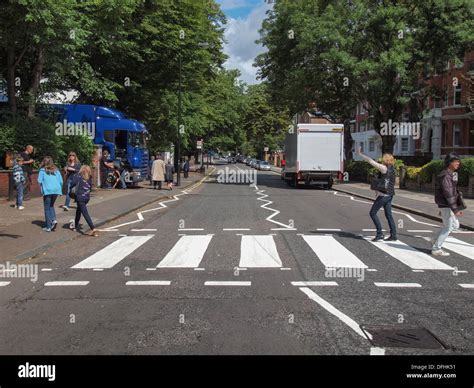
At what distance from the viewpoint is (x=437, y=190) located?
8969 millimetres

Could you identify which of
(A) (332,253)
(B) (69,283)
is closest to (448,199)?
(A) (332,253)

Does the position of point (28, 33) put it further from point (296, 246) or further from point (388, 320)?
point (388, 320)

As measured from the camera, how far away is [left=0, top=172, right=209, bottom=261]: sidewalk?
9430 mm

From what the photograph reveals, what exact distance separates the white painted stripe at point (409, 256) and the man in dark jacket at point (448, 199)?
0.39 m

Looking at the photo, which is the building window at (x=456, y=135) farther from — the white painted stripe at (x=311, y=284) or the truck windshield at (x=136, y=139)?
the white painted stripe at (x=311, y=284)

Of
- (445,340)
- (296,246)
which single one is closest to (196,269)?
(296,246)

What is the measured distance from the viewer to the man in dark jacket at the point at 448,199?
8.76 metres

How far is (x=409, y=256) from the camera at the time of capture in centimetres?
895

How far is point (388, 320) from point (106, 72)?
82.9ft

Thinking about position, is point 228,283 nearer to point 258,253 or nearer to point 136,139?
point 258,253

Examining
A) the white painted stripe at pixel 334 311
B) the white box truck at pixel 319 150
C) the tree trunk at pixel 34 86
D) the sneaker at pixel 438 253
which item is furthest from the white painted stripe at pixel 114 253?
the white box truck at pixel 319 150

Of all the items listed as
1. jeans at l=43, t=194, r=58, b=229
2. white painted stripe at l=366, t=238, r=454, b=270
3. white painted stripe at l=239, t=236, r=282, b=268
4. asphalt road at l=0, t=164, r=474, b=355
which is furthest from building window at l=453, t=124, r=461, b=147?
jeans at l=43, t=194, r=58, b=229

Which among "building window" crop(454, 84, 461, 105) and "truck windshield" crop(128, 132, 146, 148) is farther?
"building window" crop(454, 84, 461, 105)

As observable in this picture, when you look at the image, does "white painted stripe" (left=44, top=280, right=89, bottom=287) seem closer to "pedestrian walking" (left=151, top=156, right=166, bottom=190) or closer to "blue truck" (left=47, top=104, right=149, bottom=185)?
"blue truck" (left=47, top=104, right=149, bottom=185)
